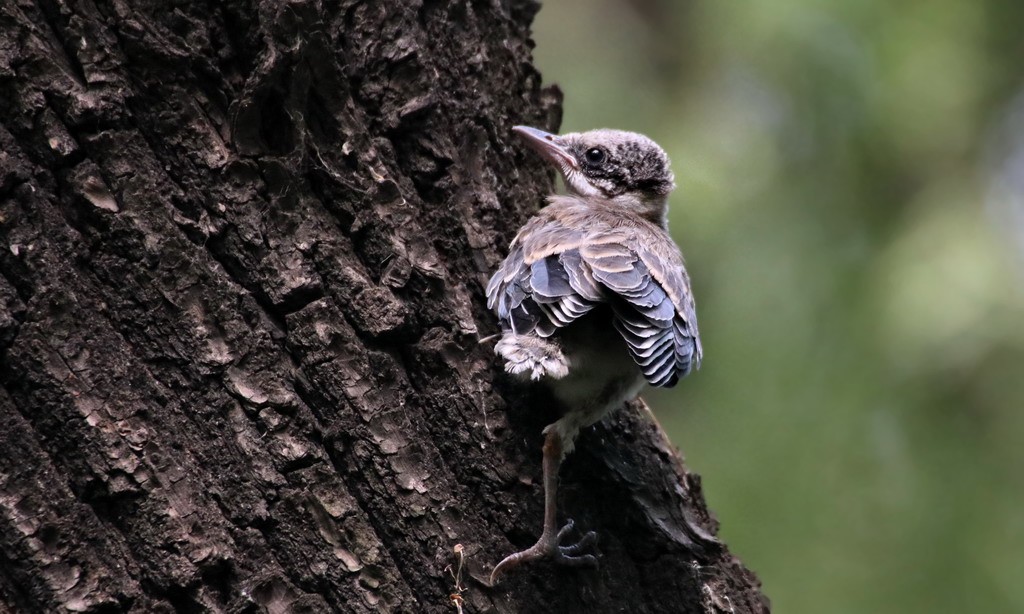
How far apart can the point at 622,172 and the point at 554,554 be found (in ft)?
6.79

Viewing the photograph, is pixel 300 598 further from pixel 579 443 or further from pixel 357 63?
pixel 357 63

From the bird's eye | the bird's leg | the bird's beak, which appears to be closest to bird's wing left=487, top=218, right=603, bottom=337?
the bird's leg

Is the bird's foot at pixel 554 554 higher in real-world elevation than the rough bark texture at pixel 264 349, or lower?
lower

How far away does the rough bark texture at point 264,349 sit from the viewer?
7.88 ft

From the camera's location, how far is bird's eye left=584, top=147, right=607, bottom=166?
428 cm

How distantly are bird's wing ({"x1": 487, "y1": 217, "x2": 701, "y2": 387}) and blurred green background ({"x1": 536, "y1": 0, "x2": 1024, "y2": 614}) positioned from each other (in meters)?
2.13

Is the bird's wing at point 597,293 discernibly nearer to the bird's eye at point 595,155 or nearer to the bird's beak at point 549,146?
the bird's beak at point 549,146

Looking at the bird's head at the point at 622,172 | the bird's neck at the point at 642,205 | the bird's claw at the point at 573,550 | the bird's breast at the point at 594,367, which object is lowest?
the bird's claw at the point at 573,550

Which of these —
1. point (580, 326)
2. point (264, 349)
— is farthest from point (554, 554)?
point (264, 349)

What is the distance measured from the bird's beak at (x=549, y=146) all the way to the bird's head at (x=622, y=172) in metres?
0.15

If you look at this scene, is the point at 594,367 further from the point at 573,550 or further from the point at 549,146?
the point at 549,146

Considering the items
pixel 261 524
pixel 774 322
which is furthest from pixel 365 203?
pixel 774 322

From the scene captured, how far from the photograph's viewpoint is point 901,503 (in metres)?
4.98

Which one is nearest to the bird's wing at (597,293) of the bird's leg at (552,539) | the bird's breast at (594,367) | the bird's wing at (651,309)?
the bird's wing at (651,309)
